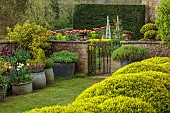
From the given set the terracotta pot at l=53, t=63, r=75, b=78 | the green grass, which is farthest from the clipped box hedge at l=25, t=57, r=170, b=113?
the terracotta pot at l=53, t=63, r=75, b=78

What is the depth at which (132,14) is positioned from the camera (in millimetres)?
22203

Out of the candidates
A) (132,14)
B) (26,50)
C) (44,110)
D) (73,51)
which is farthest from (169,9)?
(132,14)

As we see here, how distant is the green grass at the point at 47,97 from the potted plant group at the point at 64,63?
56cm

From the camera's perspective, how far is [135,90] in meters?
4.30

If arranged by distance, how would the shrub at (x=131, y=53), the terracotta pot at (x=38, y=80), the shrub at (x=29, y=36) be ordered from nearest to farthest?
the terracotta pot at (x=38, y=80)
the shrub at (x=131, y=53)
the shrub at (x=29, y=36)

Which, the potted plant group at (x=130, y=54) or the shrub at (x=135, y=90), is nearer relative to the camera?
the shrub at (x=135, y=90)

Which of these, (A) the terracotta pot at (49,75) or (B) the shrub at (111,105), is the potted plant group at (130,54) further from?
(B) the shrub at (111,105)

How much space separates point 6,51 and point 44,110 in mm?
7727

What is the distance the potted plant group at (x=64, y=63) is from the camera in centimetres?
1138

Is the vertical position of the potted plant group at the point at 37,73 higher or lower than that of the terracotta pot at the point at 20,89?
higher

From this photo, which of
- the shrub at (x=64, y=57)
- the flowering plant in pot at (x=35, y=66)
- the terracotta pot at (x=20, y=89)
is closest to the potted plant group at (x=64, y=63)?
the shrub at (x=64, y=57)

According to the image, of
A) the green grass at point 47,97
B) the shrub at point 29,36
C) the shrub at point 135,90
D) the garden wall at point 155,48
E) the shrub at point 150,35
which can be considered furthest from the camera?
the shrub at point 150,35

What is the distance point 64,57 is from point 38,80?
69.0 inches

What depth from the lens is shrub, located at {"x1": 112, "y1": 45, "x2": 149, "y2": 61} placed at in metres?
10.9
